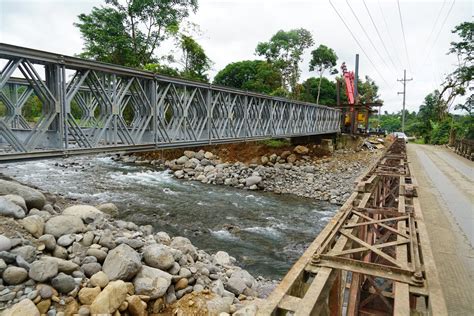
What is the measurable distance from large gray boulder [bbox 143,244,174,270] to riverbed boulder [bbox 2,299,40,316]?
2089mm

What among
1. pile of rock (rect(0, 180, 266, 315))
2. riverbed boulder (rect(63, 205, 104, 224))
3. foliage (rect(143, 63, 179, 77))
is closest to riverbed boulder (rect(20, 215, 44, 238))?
pile of rock (rect(0, 180, 266, 315))

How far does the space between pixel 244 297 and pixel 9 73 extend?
6607 millimetres

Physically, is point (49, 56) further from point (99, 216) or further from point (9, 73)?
point (99, 216)

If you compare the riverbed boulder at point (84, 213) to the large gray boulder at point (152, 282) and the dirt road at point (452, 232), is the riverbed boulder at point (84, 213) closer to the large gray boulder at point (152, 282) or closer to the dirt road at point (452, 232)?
the large gray boulder at point (152, 282)

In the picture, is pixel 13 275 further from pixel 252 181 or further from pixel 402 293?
pixel 252 181

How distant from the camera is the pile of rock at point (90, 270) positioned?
4930 mm

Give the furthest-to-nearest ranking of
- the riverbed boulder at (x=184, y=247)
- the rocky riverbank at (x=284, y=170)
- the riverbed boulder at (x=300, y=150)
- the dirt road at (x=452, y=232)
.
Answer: the riverbed boulder at (x=300, y=150) < the rocky riverbank at (x=284, y=170) < the riverbed boulder at (x=184, y=247) < the dirt road at (x=452, y=232)

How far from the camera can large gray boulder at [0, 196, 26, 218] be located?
6.32m

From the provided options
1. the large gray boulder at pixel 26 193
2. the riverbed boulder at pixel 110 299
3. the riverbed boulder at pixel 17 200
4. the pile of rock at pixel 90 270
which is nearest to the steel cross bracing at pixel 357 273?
the pile of rock at pixel 90 270

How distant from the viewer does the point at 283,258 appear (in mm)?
9445

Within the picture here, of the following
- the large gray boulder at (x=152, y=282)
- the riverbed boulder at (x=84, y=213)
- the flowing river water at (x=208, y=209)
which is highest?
the riverbed boulder at (x=84, y=213)

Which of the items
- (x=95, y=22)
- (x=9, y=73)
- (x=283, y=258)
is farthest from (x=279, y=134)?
(x=95, y=22)

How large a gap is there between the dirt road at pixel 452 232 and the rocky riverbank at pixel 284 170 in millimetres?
5013

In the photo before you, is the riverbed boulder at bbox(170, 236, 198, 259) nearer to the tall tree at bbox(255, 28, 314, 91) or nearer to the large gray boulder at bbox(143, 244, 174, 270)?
the large gray boulder at bbox(143, 244, 174, 270)
